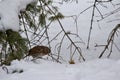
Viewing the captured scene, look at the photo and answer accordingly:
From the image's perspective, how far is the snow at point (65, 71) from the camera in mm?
1940

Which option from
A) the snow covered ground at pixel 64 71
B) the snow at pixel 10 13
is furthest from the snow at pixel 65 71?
the snow at pixel 10 13

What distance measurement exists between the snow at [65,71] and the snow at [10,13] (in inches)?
14.9

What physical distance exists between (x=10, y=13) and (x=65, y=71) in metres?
0.74

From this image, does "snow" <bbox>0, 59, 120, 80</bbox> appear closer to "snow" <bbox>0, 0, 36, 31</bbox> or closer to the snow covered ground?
the snow covered ground

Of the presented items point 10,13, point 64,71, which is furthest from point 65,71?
point 10,13

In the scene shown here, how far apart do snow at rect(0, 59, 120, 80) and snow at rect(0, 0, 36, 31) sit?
378mm

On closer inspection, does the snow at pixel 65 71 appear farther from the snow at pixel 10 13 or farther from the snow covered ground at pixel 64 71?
the snow at pixel 10 13

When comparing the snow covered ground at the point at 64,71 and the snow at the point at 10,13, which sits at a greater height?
the snow at the point at 10,13

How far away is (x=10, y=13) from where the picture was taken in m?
2.52

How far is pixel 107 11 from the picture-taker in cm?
461

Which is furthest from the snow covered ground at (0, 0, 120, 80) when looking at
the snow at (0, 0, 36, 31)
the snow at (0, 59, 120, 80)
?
the snow at (0, 0, 36, 31)

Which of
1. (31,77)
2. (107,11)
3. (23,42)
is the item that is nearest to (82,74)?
(31,77)

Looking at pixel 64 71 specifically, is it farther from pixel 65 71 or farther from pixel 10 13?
pixel 10 13

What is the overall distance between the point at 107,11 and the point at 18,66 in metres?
2.69
